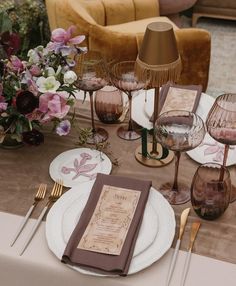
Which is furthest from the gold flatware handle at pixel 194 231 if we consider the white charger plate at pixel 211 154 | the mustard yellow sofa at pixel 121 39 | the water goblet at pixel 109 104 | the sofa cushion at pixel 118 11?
the sofa cushion at pixel 118 11

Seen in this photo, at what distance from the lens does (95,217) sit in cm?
99

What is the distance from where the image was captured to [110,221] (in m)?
0.98

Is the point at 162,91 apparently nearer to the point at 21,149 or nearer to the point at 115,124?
the point at 115,124

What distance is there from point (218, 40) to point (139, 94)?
7.51 feet

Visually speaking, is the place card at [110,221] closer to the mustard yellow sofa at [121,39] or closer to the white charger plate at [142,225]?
the white charger plate at [142,225]

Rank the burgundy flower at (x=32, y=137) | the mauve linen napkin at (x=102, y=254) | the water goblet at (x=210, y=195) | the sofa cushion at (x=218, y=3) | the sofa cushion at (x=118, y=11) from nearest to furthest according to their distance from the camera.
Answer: the mauve linen napkin at (x=102, y=254)
the water goblet at (x=210, y=195)
the burgundy flower at (x=32, y=137)
the sofa cushion at (x=118, y=11)
the sofa cushion at (x=218, y=3)

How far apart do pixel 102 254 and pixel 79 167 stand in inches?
13.2

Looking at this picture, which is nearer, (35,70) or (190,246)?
(190,246)

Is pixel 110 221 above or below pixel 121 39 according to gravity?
above

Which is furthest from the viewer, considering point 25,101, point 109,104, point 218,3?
point 218,3

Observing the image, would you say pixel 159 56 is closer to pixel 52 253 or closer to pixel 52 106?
pixel 52 106

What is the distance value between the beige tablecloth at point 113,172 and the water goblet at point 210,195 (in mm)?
27

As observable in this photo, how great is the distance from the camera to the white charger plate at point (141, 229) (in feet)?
3.00

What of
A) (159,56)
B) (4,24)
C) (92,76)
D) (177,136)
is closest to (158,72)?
(159,56)
